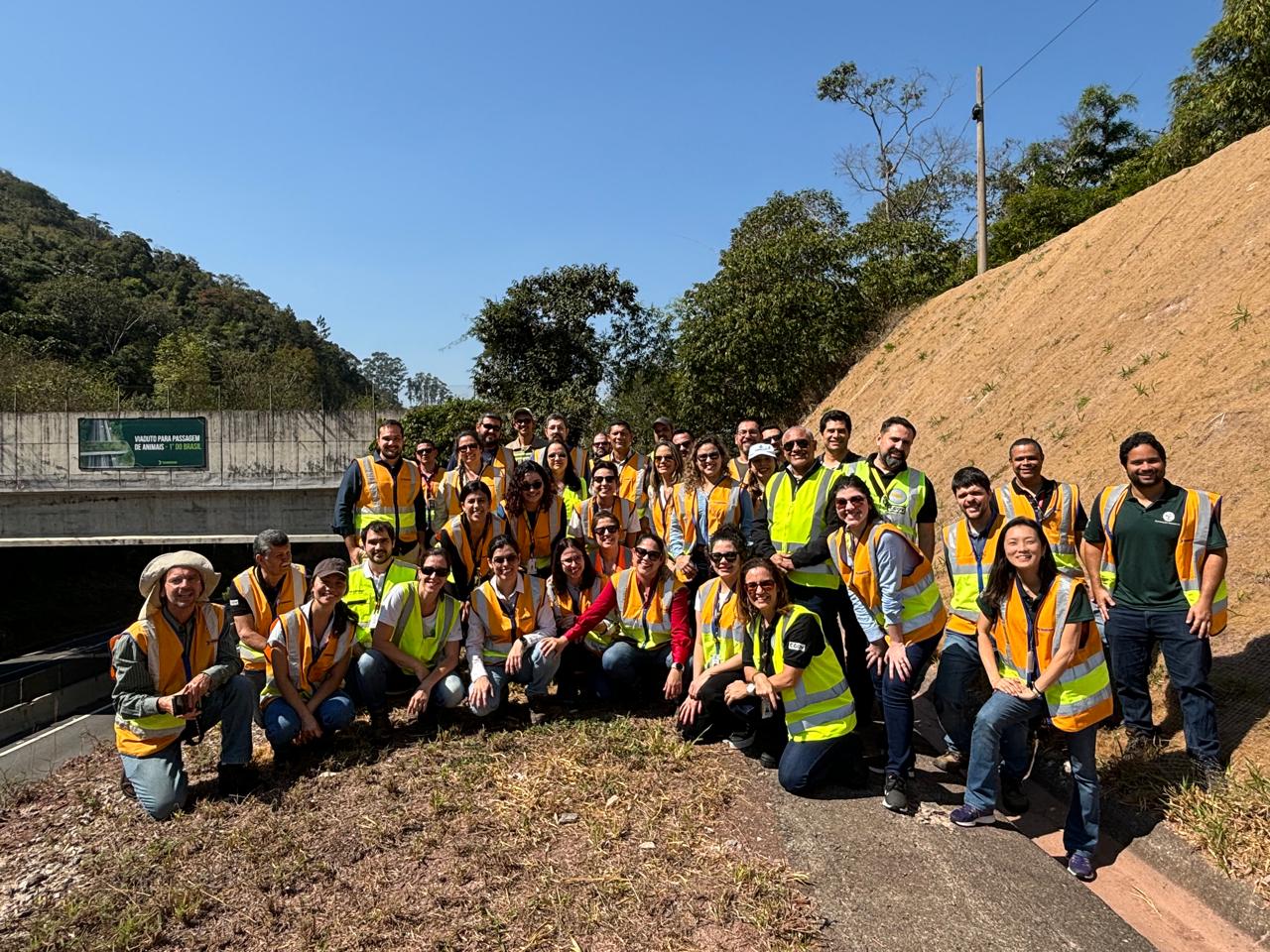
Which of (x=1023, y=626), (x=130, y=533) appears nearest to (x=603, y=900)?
(x=1023, y=626)

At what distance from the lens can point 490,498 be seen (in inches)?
235

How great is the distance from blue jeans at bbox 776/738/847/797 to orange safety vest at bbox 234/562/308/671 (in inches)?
130

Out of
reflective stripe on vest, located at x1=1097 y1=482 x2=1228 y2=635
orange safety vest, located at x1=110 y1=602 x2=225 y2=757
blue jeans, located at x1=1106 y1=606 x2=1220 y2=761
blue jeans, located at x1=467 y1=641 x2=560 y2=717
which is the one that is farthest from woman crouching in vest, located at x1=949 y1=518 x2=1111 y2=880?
orange safety vest, located at x1=110 y1=602 x2=225 y2=757

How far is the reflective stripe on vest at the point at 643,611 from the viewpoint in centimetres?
519

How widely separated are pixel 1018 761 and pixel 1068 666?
811mm

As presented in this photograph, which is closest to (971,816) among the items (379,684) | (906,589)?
(906,589)

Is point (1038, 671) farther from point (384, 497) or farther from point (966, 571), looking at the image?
point (384, 497)

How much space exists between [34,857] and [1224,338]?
36.1 ft

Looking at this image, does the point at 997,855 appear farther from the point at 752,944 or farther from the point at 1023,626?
the point at 752,944

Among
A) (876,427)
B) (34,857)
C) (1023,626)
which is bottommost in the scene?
(34,857)

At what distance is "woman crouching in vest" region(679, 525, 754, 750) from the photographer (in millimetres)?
4336

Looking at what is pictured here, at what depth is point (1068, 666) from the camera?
11.4 feet

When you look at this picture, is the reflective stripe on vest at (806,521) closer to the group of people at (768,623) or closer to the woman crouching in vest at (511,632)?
the group of people at (768,623)

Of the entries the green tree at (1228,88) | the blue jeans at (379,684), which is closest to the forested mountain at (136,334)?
the blue jeans at (379,684)
